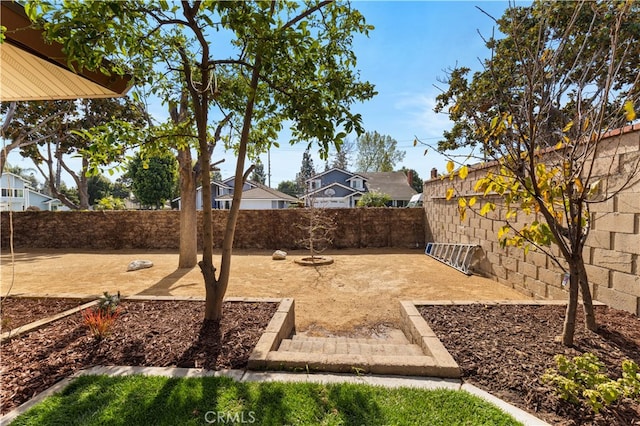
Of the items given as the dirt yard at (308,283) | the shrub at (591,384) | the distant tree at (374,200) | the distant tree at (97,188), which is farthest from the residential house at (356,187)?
the distant tree at (97,188)

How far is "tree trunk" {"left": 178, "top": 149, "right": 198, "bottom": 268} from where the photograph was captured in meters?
7.39

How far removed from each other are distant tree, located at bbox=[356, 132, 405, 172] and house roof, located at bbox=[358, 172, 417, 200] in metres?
7.64

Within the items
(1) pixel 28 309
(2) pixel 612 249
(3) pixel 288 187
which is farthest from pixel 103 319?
(3) pixel 288 187

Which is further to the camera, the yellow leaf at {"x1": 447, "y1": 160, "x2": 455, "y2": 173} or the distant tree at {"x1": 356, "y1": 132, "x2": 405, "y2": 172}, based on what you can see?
the distant tree at {"x1": 356, "y1": 132, "x2": 405, "y2": 172}

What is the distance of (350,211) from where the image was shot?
36.9 ft

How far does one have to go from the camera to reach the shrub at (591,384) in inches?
65.6

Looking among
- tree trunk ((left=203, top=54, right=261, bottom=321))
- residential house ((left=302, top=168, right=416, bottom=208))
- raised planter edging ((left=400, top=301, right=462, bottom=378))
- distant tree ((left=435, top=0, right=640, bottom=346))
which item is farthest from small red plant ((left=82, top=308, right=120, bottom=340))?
residential house ((left=302, top=168, right=416, bottom=208))

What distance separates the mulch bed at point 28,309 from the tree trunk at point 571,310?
553 centimetres

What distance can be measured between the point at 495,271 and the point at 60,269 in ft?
36.2

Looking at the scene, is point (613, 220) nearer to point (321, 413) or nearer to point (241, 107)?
point (321, 413)

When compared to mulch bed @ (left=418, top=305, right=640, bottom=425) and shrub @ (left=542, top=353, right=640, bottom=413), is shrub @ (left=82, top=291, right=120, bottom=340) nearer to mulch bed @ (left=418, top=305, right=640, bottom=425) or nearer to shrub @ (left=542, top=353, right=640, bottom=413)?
mulch bed @ (left=418, top=305, right=640, bottom=425)

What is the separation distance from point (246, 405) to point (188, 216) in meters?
6.66

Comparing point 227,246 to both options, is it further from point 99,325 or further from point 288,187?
point 288,187

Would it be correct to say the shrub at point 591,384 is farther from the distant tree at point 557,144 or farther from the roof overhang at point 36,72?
the roof overhang at point 36,72
